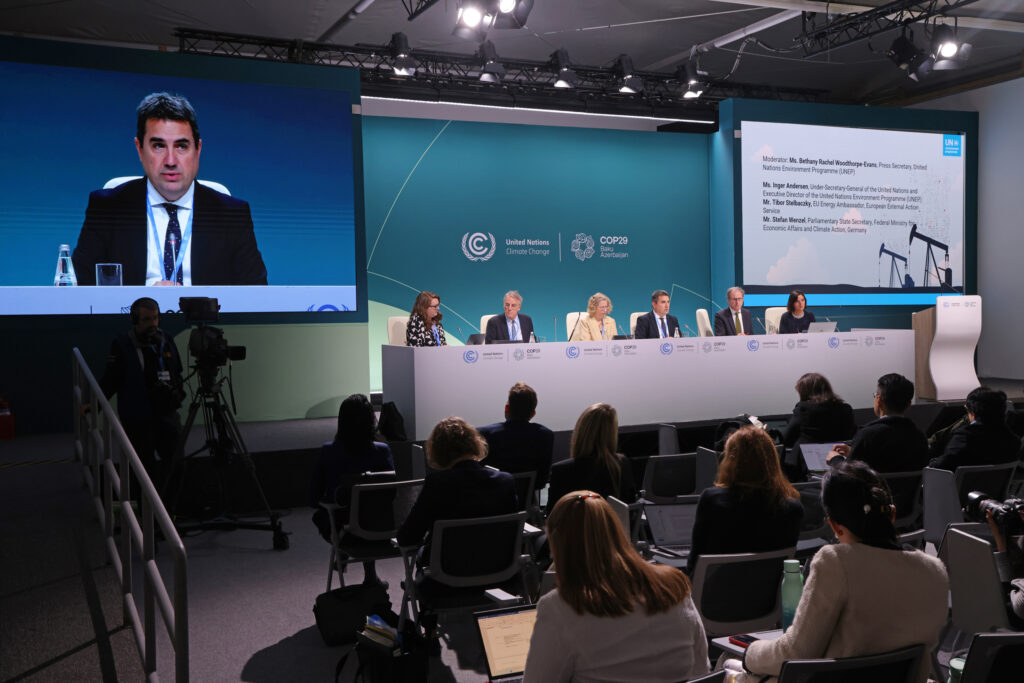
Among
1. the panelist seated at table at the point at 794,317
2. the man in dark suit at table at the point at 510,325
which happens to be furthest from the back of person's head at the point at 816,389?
the panelist seated at table at the point at 794,317

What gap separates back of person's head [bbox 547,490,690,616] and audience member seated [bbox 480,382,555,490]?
2.49 meters

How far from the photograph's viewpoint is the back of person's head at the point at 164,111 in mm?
8156

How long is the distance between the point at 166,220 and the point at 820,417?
621 centimetres

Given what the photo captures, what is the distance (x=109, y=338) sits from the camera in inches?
320

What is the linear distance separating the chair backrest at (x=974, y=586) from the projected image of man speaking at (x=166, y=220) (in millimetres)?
7114

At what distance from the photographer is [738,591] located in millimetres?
2916

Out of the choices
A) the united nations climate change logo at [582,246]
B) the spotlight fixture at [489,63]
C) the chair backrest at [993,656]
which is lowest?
the chair backrest at [993,656]

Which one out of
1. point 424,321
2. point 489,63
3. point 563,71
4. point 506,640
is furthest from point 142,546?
point 563,71

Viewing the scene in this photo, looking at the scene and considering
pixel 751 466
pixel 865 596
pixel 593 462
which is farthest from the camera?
pixel 593 462

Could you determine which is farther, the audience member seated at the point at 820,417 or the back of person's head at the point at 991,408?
the audience member seated at the point at 820,417

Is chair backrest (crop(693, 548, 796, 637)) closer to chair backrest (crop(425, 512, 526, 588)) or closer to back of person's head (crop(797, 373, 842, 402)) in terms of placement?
chair backrest (crop(425, 512, 526, 588))

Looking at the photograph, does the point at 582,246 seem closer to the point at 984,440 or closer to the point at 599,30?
the point at 599,30

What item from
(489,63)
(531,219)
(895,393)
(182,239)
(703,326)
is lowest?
(895,393)

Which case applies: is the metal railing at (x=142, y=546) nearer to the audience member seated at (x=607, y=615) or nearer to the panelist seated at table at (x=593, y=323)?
the audience member seated at (x=607, y=615)
